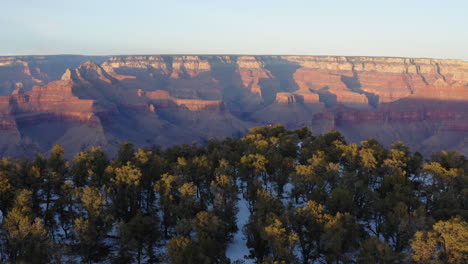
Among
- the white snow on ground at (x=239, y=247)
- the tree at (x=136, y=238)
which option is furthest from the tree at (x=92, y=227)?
the white snow on ground at (x=239, y=247)

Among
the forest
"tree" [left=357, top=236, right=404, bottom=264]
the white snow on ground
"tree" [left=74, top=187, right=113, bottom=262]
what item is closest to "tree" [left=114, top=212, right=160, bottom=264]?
the forest

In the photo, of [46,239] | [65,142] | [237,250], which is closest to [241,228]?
[237,250]

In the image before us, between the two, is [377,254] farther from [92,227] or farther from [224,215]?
[92,227]

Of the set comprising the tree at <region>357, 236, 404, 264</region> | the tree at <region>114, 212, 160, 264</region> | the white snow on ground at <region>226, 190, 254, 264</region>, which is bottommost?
the white snow on ground at <region>226, 190, 254, 264</region>

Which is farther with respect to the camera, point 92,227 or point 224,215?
point 224,215

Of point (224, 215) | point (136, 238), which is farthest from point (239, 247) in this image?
point (136, 238)

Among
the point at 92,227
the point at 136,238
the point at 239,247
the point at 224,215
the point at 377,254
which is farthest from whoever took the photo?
the point at 239,247

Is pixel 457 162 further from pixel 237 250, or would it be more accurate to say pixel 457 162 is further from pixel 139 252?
pixel 139 252

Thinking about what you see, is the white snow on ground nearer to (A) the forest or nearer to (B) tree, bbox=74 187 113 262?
(A) the forest

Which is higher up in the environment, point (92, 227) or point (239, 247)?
point (92, 227)
